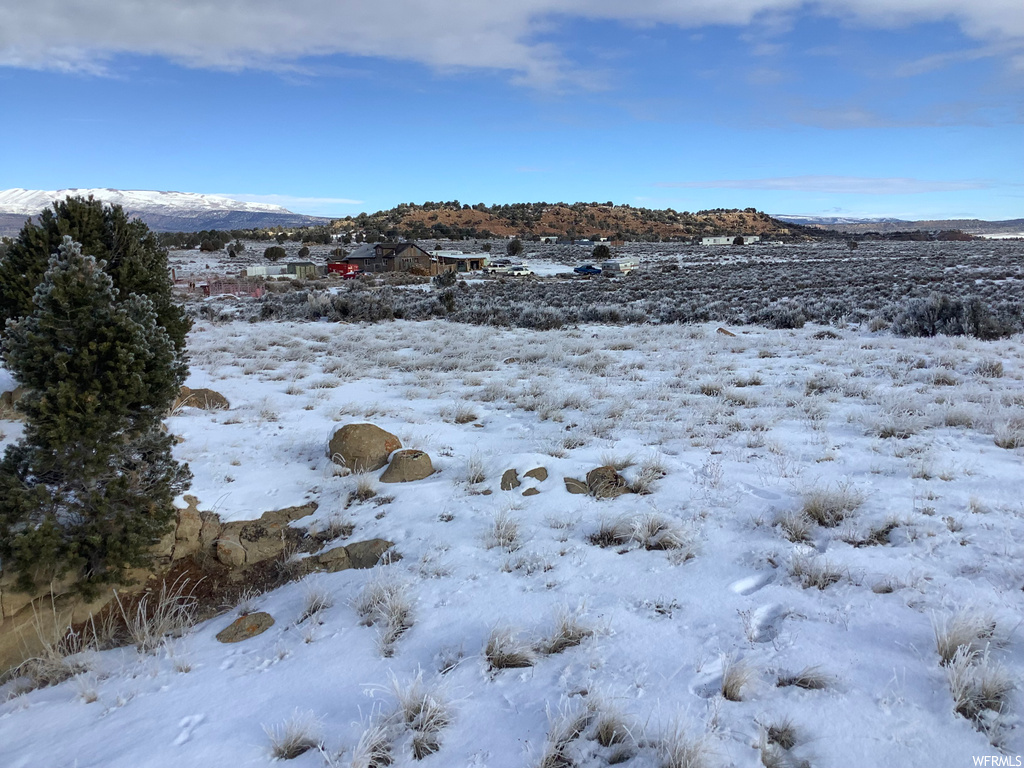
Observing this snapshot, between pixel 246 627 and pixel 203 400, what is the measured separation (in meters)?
5.46

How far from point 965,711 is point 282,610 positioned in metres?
3.79

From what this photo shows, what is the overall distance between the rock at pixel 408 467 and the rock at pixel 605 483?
5.47 feet

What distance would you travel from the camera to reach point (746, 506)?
15.2 feet

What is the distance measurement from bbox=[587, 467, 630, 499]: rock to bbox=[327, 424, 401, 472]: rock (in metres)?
2.20

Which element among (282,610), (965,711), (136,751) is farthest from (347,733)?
(965,711)

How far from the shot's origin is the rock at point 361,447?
5930 millimetres

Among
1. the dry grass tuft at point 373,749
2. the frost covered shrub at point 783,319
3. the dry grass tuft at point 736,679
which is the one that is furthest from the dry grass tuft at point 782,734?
the frost covered shrub at point 783,319

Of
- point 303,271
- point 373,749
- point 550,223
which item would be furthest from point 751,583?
point 550,223

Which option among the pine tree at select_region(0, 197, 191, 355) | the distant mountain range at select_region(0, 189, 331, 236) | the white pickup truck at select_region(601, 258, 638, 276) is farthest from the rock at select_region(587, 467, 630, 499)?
the distant mountain range at select_region(0, 189, 331, 236)

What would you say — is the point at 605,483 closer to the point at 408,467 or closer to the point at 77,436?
the point at 408,467

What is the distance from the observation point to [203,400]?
326 inches

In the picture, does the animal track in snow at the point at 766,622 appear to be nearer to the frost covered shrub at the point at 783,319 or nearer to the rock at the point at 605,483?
the rock at the point at 605,483

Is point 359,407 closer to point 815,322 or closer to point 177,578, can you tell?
point 177,578

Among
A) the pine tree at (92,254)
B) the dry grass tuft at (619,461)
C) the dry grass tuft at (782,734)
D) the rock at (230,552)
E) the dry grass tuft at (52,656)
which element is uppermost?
the pine tree at (92,254)
